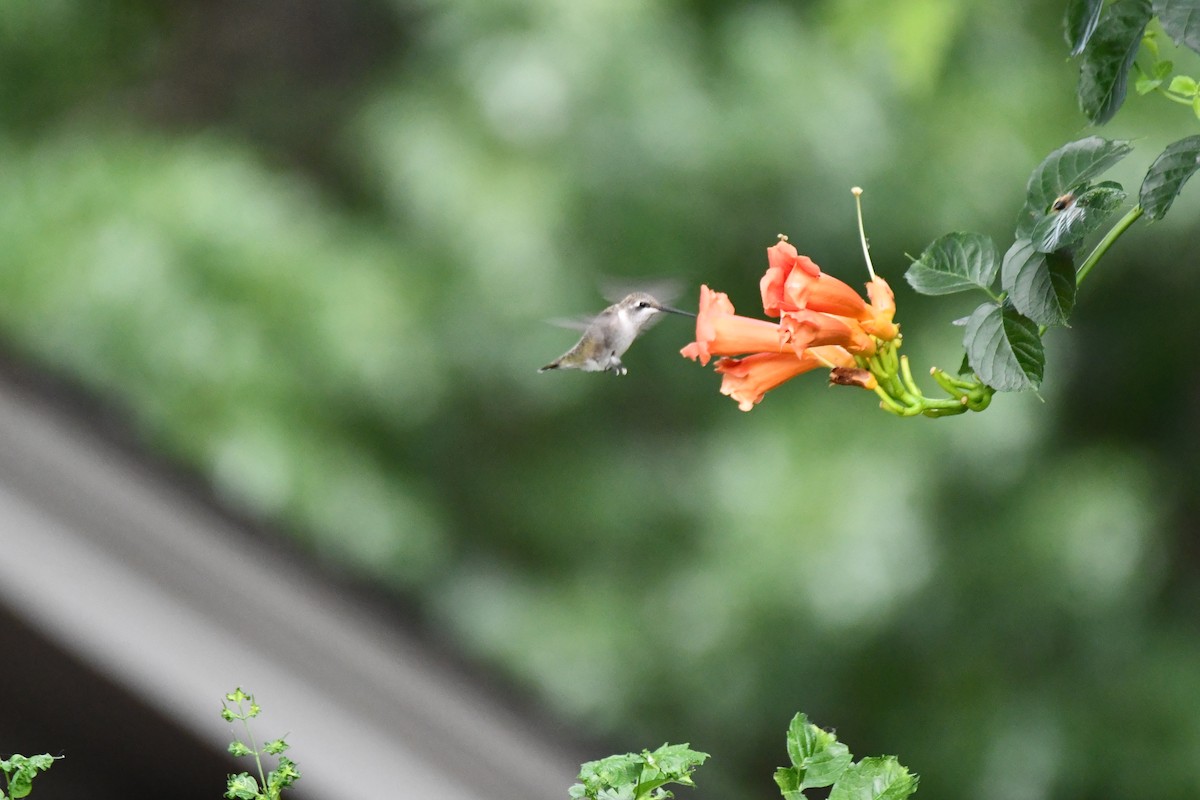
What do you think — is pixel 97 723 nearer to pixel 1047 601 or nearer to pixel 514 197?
pixel 514 197

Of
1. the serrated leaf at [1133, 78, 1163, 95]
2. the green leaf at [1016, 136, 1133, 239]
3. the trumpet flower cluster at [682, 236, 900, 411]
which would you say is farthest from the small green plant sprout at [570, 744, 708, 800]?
the serrated leaf at [1133, 78, 1163, 95]

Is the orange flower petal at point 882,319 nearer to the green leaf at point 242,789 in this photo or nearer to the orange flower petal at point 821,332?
the orange flower petal at point 821,332

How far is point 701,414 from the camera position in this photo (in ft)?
8.06

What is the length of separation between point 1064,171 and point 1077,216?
0.04 meters

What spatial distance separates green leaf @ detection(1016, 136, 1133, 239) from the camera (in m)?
0.52

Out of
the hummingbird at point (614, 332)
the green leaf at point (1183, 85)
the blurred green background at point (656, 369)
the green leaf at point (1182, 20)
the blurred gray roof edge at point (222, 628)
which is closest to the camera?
the green leaf at point (1182, 20)

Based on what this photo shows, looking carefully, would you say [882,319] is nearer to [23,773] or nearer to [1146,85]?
[1146,85]

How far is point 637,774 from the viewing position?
52cm

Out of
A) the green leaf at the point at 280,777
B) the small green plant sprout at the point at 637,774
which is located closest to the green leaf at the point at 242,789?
the green leaf at the point at 280,777

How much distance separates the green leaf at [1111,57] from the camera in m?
0.52

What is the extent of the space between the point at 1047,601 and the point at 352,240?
142 cm

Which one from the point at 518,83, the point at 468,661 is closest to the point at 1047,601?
the point at 518,83

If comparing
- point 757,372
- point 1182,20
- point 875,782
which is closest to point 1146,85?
point 1182,20

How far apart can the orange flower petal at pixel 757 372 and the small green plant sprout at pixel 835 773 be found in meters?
0.16
